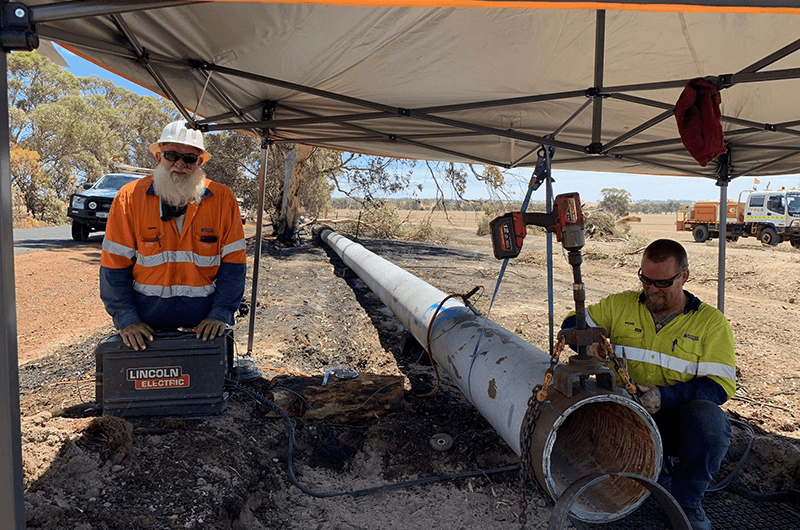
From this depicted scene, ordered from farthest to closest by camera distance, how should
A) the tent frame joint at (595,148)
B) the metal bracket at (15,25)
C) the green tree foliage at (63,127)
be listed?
the green tree foliage at (63,127)
the tent frame joint at (595,148)
the metal bracket at (15,25)

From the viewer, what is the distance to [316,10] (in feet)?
9.41

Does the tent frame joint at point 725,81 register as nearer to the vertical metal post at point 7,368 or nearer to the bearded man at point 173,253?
the bearded man at point 173,253

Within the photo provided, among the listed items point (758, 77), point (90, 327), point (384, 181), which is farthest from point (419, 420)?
point (384, 181)

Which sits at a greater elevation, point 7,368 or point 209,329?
point 7,368

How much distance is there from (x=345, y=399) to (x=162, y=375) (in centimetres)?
142

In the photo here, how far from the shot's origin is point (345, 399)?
4.19m

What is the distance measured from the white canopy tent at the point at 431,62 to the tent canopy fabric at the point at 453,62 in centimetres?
1

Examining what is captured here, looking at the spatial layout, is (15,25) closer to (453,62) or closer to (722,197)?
(453,62)

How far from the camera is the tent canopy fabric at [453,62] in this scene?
2904 mm

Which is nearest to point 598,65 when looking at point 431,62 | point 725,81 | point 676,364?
point 725,81

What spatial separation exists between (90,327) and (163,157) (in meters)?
4.19

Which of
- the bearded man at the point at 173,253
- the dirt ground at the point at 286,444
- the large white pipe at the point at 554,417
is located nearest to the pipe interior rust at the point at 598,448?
the large white pipe at the point at 554,417

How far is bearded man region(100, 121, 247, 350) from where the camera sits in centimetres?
345

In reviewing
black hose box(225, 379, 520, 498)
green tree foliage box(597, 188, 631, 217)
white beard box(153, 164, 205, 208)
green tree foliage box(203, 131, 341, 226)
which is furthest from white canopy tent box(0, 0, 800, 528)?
green tree foliage box(597, 188, 631, 217)
